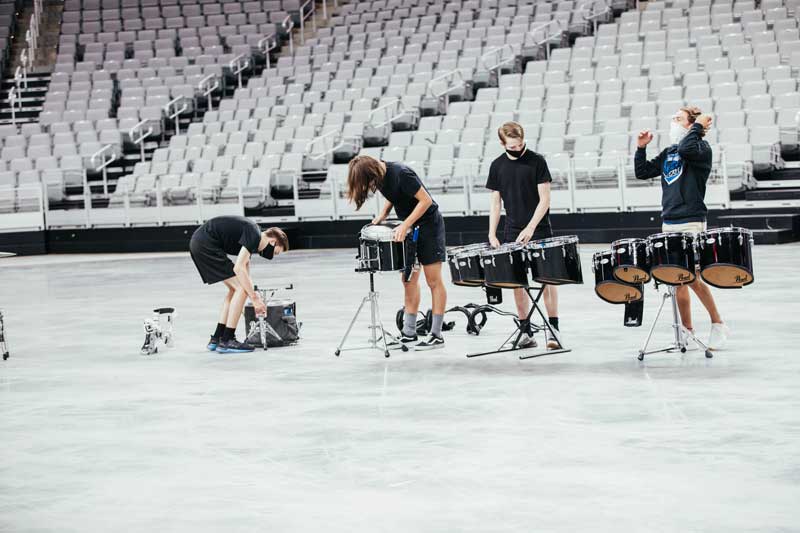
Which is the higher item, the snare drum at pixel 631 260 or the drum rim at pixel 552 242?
the drum rim at pixel 552 242

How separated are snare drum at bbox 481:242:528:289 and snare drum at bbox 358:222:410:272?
647mm

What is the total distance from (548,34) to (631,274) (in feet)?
52.1

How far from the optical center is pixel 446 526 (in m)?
3.44

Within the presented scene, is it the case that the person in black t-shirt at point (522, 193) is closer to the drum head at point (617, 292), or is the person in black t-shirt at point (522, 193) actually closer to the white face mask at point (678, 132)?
the drum head at point (617, 292)

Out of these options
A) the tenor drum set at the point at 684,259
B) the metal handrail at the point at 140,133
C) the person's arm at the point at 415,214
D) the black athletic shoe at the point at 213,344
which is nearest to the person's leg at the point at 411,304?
the person's arm at the point at 415,214

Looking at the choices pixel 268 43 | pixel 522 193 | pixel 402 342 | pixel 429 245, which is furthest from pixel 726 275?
pixel 268 43

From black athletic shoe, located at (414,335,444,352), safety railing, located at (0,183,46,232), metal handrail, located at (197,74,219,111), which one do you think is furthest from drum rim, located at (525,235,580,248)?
metal handrail, located at (197,74,219,111)

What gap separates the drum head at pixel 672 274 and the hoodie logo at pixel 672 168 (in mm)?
570

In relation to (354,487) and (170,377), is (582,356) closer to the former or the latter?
(170,377)

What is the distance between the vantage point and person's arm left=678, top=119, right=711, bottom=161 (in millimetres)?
6172

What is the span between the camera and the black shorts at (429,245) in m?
7.06

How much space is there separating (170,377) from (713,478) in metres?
3.55

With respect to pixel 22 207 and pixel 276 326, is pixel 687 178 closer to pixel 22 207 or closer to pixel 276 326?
pixel 276 326

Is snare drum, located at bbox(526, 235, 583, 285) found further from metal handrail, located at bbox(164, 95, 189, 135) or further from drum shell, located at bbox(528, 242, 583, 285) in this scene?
metal handrail, located at bbox(164, 95, 189, 135)
